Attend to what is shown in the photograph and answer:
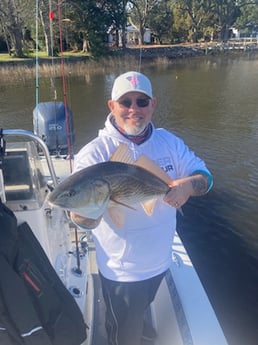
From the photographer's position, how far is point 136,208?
197cm

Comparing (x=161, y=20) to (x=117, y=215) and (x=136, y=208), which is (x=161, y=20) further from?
(x=117, y=215)

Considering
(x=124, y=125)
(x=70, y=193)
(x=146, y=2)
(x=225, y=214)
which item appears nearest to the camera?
(x=70, y=193)

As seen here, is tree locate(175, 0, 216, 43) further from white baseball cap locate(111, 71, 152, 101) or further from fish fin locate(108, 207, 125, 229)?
fish fin locate(108, 207, 125, 229)

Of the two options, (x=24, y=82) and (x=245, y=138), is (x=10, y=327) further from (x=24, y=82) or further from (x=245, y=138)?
(x=24, y=82)

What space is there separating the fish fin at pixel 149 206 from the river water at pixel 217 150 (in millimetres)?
3274

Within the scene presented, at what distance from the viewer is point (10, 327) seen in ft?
5.60

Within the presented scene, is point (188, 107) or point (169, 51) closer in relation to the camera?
point (188, 107)

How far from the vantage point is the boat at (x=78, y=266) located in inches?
91.1

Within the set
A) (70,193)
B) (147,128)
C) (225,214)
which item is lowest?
(225,214)

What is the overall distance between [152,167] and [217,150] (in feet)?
29.8

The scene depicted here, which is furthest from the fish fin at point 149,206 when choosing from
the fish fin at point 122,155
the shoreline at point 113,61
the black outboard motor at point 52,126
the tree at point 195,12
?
the tree at point 195,12

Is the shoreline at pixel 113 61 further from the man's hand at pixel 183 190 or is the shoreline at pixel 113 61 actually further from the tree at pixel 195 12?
the man's hand at pixel 183 190

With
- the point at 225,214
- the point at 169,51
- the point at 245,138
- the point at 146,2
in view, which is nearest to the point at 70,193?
the point at 225,214

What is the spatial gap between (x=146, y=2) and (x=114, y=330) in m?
48.9
